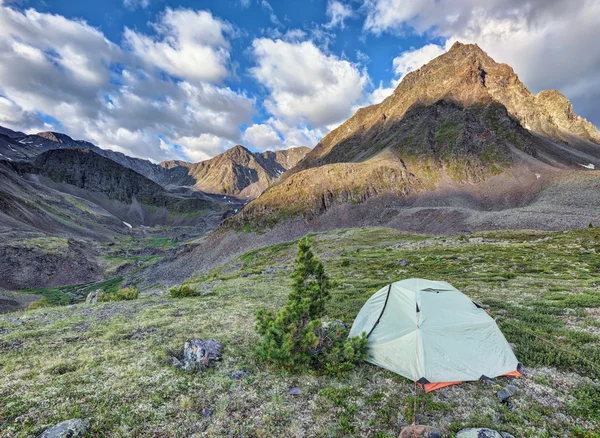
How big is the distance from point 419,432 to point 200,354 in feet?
27.1

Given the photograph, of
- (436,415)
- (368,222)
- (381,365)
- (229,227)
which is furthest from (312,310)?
(229,227)

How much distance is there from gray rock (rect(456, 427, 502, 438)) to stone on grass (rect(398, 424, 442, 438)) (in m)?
0.57

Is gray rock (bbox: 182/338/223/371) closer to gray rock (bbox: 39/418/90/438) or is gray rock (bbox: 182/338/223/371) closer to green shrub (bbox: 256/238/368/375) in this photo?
green shrub (bbox: 256/238/368/375)

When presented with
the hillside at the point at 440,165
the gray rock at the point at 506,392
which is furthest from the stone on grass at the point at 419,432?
the hillside at the point at 440,165

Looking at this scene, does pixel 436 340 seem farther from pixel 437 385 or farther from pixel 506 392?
pixel 506 392

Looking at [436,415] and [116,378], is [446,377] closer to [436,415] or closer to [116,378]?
[436,415]

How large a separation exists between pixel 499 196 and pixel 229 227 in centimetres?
11793

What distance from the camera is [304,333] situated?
9992 millimetres

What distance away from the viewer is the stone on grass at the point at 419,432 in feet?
22.5

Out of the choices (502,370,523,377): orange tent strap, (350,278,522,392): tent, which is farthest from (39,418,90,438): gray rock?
(502,370,523,377): orange tent strap

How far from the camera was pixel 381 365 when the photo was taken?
10.4 metres

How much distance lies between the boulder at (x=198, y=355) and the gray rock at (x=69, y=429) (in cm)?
350

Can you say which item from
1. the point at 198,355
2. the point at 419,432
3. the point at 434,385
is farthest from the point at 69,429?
the point at 434,385

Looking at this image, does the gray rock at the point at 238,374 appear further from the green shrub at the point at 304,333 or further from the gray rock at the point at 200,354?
the gray rock at the point at 200,354
